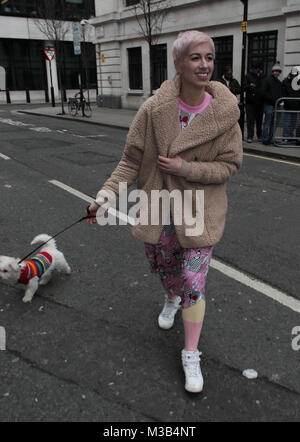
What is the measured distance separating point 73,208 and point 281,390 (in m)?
4.10

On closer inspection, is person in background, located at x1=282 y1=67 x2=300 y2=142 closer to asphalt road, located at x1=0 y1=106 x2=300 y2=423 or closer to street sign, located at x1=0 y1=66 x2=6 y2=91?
asphalt road, located at x1=0 y1=106 x2=300 y2=423

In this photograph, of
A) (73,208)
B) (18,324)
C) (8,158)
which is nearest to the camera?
(18,324)

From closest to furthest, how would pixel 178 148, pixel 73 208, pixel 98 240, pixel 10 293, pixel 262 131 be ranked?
pixel 178 148, pixel 10 293, pixel 98 240, pixel 73 208, pixel 262 131

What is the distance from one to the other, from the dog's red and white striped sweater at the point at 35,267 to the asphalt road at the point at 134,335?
237mm

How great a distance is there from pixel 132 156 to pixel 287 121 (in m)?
9.52

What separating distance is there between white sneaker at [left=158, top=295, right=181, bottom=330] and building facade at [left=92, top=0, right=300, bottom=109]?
1394cm

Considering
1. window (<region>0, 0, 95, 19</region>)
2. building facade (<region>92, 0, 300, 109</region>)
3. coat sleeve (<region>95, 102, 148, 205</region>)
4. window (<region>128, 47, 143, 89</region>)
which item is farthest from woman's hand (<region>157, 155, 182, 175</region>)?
window (<region>0, 0, 95, 19</region>)

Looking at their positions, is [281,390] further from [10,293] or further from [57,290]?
[10,293]

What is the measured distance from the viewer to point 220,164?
231 cm

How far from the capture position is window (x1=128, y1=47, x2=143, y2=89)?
2269 centimetres

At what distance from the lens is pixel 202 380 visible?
2395mm

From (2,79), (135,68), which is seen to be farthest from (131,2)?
(2,79)

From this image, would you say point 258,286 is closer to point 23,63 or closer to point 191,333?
point 191,333

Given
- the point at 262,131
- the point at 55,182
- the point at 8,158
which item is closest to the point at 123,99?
the point at 262,131
